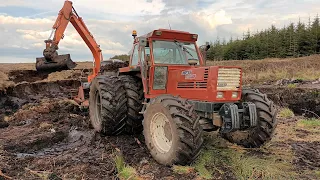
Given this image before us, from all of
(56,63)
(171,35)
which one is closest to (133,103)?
(171,35)

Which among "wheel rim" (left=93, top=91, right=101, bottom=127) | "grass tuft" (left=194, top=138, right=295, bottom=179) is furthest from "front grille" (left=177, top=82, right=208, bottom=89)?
"wheel rim" (left=93, top=91, right=101, bottom=127)

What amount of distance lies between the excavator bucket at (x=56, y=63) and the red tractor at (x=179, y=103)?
347 inches

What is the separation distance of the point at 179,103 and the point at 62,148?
10.9 feet

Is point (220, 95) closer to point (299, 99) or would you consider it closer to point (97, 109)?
point (97, 109)

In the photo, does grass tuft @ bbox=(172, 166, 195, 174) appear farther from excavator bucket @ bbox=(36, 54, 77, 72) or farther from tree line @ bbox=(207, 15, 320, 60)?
tree line @ bbox=(207, 15, 320, 60)

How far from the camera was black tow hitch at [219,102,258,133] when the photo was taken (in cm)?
542

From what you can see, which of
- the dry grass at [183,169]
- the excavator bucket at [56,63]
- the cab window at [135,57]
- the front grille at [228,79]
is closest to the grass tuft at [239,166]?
the dry grass at [183,169]

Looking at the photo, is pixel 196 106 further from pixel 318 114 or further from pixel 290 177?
pixel 318 114

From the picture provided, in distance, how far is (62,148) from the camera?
23.5ft

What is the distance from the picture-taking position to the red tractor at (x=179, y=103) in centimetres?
520

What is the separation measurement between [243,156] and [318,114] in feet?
21.4

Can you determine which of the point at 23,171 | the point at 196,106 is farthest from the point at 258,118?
the point at 23,171

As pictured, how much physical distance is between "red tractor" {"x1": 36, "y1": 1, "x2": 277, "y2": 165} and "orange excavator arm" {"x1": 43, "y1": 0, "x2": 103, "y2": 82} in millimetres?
5021

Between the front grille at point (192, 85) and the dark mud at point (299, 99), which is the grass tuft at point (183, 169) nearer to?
the front grille at point (192, 85)
